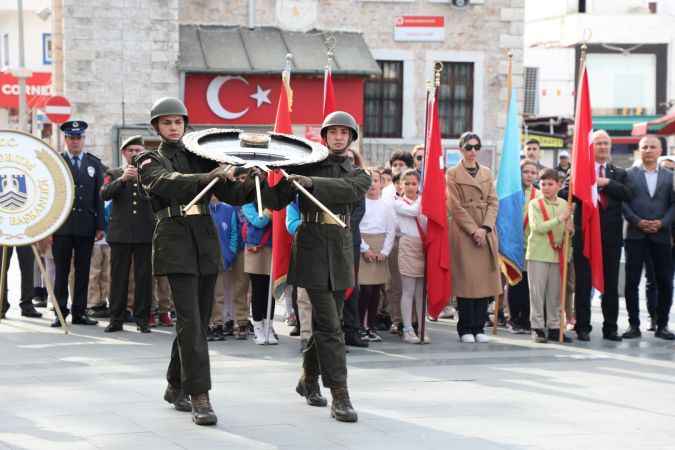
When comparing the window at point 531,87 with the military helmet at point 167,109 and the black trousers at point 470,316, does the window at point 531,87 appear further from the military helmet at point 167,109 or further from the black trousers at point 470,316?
the military helmet at point 167,109

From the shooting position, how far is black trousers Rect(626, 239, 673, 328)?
12.3 meters

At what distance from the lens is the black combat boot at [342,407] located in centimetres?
761

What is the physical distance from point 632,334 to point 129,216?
17.3ft


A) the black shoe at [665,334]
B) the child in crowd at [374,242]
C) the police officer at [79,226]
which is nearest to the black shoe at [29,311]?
the police officer at [79,226]

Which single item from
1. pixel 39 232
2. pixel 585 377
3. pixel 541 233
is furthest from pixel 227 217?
pixel 585 377

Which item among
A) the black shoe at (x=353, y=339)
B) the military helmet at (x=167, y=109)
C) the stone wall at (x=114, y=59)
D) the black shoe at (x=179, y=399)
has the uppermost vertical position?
the stone wall at (x=114, y=59)

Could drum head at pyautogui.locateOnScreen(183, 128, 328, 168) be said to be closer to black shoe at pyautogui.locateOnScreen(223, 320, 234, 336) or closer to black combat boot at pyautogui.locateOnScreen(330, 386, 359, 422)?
black combat boot at pyautogui.locateOnScreen(330, 386, 359, 422)

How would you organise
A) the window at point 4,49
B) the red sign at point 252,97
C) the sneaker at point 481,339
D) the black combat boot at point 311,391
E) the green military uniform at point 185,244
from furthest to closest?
the window at point 4,49
the red sign at point 252,97
the sneaker at point 481,339
the black combat boot at point 311,391
the green military uniform at point 185,244

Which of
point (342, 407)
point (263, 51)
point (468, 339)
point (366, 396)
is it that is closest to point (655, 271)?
point (468, 339)

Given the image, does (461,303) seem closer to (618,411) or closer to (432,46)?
(618,411)

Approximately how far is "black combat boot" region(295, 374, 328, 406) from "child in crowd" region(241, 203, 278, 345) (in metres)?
3.29

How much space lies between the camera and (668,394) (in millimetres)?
9008

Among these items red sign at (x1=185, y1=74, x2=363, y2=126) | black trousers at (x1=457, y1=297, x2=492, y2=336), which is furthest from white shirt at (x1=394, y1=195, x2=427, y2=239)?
red sign at (x1=185, y1=74, x2=363, y2=126)

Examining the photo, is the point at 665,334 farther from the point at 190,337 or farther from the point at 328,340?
the point at 190,337
